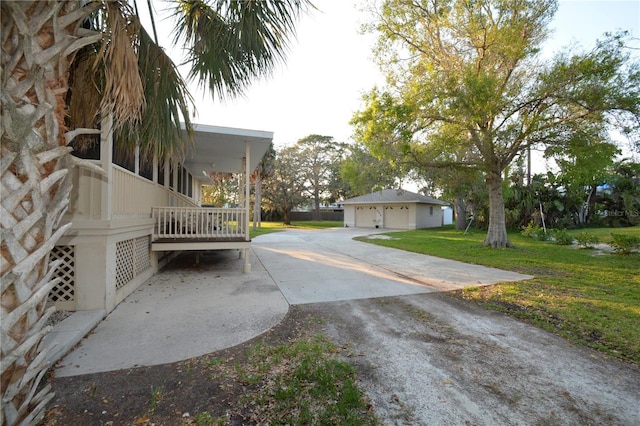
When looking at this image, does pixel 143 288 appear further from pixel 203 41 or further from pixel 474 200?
pixel 474 200

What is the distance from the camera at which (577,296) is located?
5449mm

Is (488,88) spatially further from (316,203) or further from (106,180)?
(316,203)

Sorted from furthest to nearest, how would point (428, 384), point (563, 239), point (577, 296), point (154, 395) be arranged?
point (563, 239), point (577, 296), point (428, 384), point (154, 395)

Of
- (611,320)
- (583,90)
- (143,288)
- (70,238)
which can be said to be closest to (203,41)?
(70,238)

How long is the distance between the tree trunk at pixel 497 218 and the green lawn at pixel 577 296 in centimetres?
168

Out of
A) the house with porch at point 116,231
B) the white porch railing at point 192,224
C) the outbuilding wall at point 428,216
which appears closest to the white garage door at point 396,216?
the outbuilding wall at point 428,216

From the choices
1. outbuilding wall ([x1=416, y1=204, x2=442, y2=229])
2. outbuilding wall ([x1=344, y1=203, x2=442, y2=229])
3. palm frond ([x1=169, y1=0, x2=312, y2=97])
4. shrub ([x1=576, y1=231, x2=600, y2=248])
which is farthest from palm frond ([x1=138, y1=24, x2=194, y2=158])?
outbuilding wall ([x1=416, y1=204, x2=442, y2=229])

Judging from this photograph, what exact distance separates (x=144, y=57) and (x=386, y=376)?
411 cm

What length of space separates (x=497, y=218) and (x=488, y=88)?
18.6ft

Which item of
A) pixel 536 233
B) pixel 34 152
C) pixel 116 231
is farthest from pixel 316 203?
pixel 34 152

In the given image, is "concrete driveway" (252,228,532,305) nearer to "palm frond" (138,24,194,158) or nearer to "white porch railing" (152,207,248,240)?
"white porch railing" (152,207,248,240)

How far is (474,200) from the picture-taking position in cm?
2139

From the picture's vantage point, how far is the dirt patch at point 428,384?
2275mm

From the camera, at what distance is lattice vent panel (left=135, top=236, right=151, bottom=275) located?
6.03m
